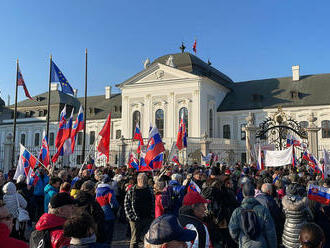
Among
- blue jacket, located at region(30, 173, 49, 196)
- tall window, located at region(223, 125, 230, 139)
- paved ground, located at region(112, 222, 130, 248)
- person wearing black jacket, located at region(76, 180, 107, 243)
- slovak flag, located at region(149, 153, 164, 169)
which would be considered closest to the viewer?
person wearing black jacket, located at region(76, 180, 107, 243)

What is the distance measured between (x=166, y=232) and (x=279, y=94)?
129 ft

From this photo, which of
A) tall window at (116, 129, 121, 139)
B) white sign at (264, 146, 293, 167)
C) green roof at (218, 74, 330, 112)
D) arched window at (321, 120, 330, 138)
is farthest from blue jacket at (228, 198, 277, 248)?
tall window at (116, 129, 121, 139)

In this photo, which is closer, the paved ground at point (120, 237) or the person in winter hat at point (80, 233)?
the person in winter hat at point (80, 233)

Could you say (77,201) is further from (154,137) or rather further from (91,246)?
(154,137)

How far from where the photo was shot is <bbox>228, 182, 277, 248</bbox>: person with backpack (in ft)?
13.9

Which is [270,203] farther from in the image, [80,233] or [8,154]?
[8,154]

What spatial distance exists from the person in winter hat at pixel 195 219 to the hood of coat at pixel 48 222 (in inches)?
50.9

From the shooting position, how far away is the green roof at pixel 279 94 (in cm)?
3678

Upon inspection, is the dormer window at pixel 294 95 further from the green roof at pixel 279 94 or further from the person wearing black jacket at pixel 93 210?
the person wearing black jacket at pixel 93 210

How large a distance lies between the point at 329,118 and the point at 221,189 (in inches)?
1307

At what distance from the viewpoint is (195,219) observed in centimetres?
372

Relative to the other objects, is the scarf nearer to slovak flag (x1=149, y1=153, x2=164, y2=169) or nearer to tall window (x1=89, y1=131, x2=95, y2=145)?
slovak flag (x1=149, y1=153, x2=164, y2=169)

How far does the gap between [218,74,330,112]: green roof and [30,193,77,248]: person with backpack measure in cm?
3585

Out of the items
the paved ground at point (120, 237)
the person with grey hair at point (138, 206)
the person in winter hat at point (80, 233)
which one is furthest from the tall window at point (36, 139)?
the person in winter hat at point (80, 233)
